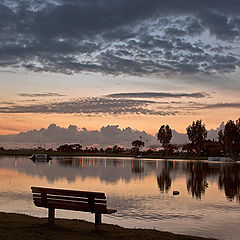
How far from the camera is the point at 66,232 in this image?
508 inches

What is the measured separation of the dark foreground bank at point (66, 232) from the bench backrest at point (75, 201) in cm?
79

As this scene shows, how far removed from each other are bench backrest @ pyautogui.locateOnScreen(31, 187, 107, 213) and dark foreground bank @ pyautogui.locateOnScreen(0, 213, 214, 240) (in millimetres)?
794

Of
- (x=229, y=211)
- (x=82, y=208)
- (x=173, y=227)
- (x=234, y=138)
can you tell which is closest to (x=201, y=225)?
(x=173, y=227)

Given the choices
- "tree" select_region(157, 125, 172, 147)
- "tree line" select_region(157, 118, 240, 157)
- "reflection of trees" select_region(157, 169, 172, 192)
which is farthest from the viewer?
"tree" select_region(157, 125, 172, 147)

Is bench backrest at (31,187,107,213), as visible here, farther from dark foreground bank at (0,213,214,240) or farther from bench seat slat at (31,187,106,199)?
dark foreground bank at (0,213,214,240)

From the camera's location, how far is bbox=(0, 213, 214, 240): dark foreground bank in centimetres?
1206

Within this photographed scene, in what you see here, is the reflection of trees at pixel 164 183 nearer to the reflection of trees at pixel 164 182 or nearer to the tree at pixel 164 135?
the reflection of trees at pixel 164 182

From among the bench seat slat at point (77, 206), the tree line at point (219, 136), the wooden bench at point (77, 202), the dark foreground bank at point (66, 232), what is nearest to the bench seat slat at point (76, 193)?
the wooden bench at point (77, 202)

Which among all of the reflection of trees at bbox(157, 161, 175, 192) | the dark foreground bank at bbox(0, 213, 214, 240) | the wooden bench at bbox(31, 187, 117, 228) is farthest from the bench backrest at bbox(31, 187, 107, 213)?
the reflection of trees at bbox(157, 161, 175, 192)

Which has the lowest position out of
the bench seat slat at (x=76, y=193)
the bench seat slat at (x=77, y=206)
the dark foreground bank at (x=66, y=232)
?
the dark foreground bank at (x=66, y=232)

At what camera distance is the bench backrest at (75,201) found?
13.2 metres

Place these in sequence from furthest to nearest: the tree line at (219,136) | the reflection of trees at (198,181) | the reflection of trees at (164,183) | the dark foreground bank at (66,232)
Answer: the tree line at (219,136)
the reflection of trees at (164,183)
the reflection of trees at (198,181)
the dark foreground bank at (66,232)

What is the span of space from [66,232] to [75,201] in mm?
1350

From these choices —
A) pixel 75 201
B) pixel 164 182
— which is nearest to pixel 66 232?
pixel 75 201
